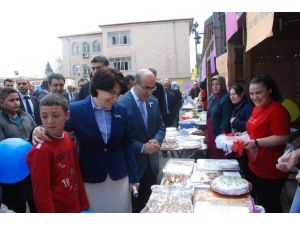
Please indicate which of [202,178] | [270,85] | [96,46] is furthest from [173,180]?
[96,46]

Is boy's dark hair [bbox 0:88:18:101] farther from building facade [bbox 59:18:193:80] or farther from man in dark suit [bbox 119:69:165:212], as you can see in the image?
building facade [bbox 59:18:193:80]

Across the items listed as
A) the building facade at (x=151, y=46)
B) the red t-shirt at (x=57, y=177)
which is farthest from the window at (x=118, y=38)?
the red t-shirt at (x=57, y=177)

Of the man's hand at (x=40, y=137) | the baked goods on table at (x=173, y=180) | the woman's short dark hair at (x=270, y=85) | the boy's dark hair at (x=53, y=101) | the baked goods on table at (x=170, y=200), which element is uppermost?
the woman's short dark hair at (x=270, y=85)

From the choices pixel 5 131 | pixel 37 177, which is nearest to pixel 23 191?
pixel 37 177

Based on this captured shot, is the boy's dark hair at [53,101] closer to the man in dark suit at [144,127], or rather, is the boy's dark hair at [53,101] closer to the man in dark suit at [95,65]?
the man in dark suit at [144,127]

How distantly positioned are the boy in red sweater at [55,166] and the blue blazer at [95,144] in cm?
14

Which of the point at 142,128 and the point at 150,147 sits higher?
the point at 142,128

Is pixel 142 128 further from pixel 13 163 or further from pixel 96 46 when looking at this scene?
pixel 96 46

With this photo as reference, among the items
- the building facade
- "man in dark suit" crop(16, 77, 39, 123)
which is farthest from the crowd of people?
the building facade

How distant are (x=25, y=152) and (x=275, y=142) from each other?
1933 mm

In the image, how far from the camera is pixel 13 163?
1.88 meters

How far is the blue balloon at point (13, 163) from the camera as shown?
188cm

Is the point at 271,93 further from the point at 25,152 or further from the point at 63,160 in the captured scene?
the point at 25,152

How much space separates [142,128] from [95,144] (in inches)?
27.7
